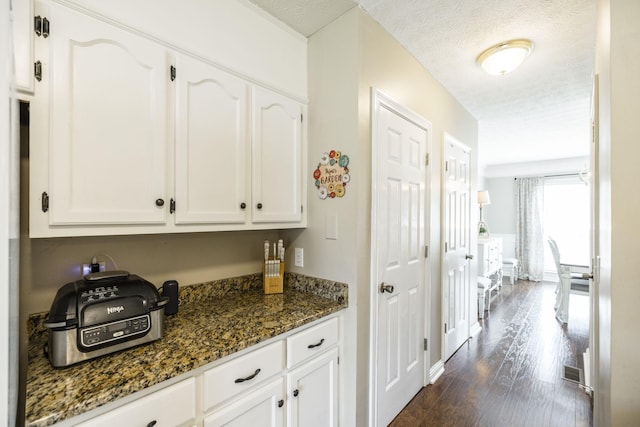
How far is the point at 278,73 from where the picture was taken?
1.61 metres

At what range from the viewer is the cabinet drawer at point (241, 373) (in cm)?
101

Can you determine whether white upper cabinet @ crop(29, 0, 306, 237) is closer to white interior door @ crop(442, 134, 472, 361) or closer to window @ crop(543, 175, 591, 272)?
white interior door @ crop(442, 134, 472, 361)

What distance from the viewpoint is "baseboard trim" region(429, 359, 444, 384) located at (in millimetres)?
2252

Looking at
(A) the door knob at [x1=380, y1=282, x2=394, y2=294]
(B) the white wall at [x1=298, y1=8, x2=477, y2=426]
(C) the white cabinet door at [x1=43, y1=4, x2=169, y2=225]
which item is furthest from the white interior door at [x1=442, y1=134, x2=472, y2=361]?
(C) the white cabinet door at [x1=43, y1=4, x2=169, y2=225]

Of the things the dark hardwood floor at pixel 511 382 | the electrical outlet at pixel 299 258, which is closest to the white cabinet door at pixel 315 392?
the electrical outlet at pixel 299 258

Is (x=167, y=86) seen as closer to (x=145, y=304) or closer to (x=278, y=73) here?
(x=278, y=73)

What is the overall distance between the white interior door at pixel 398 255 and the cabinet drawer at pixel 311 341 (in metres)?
0.32

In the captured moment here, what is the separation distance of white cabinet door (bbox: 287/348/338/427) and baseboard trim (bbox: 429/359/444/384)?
1114 millimetres

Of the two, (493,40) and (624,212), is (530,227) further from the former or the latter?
(624,212)

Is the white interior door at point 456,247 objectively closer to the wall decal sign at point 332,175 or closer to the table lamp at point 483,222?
the wall decal sign at point 332,175

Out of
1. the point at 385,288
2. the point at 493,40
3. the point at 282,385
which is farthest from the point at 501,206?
the point at 282,385

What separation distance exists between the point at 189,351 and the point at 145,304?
0.80 ft

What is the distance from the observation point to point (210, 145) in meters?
1.31

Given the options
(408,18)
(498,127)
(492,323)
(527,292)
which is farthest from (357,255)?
(527,292)
